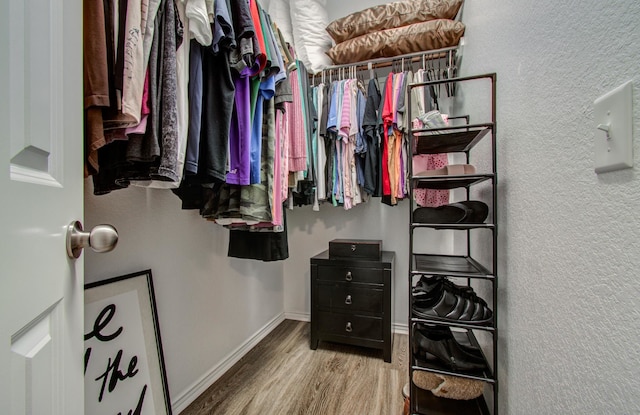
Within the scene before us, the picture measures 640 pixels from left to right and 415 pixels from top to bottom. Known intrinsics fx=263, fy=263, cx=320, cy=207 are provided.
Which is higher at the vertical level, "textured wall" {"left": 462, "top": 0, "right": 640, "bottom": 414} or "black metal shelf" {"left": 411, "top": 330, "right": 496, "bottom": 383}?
"textured wall" {"left": 462, "top": 0, "right": 640, "bottom": 414}

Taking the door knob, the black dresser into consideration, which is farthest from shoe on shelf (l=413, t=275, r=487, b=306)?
the door knob

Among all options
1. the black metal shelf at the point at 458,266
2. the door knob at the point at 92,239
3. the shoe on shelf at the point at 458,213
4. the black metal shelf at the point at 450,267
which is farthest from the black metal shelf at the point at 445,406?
the door knob at the point at 92,239

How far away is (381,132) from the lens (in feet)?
5.78

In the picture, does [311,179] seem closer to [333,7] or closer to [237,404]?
[237,404]

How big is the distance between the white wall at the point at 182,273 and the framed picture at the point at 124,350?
79mm

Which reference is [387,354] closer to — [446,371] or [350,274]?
[350,274]

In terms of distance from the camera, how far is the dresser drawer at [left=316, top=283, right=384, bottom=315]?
1.73 metres

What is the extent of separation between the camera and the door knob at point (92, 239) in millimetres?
396

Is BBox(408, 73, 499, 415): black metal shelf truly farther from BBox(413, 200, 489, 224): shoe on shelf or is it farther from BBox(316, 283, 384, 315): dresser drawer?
BBox(316, 283, 384, 315): dresser drawer

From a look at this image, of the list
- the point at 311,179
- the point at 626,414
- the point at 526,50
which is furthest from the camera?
the point at 311,179

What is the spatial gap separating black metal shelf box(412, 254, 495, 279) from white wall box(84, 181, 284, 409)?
111 centimetres

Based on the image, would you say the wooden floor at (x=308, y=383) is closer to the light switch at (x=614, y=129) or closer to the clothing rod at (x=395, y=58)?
the light switch at (x=614, y=129)

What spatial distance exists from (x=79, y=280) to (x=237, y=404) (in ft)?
4.08

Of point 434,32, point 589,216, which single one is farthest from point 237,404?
point 434,32
